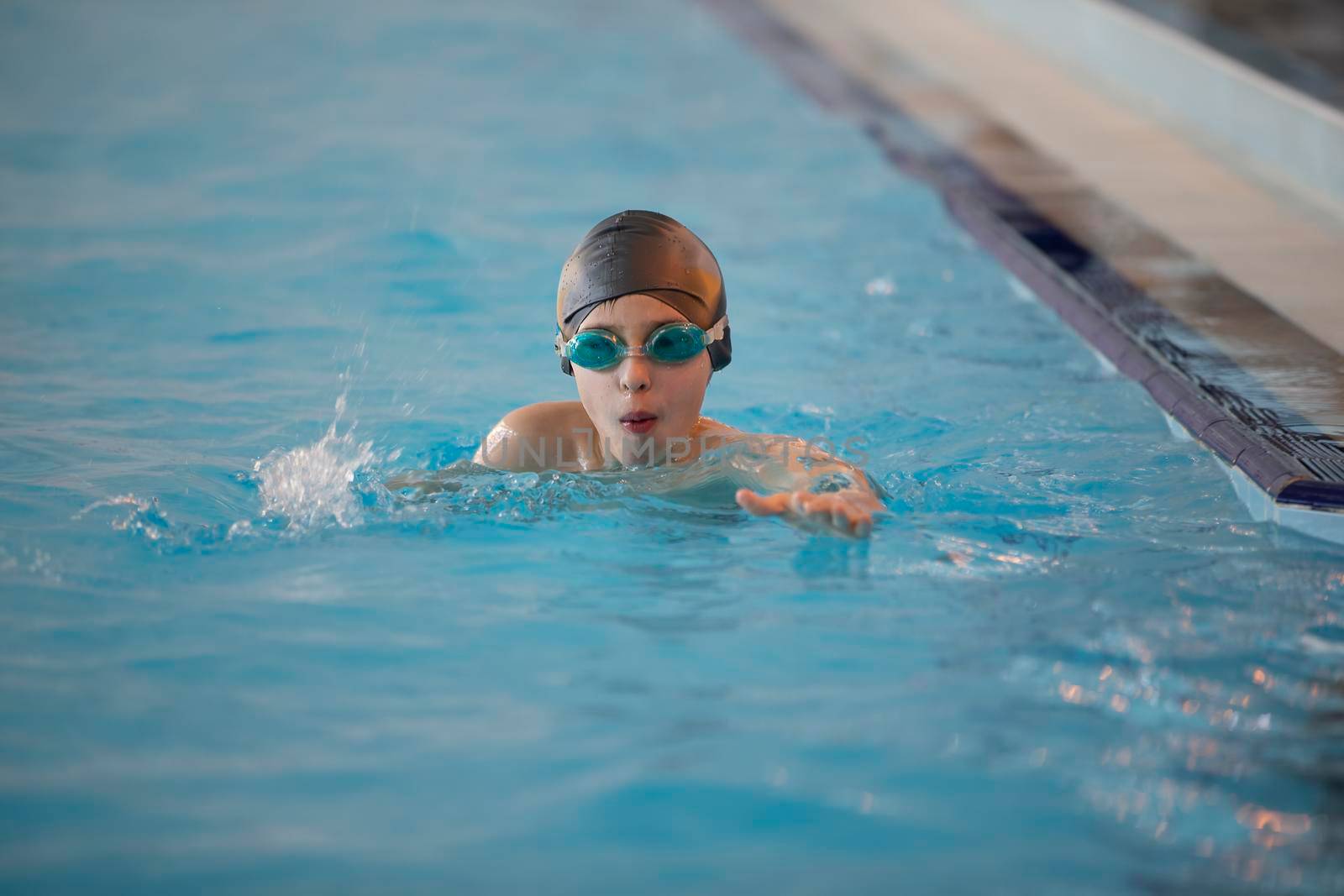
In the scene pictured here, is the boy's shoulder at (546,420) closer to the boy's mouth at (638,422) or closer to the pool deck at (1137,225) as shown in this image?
the boy's mouth at (638,422)

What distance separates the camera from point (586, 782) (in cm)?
250

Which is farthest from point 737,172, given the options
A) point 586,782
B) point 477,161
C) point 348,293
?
point 586,782

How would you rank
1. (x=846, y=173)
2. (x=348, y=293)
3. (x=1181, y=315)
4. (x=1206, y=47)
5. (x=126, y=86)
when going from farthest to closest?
(x=126, y=86), (x=1206, y=47), (x=846, y=173), (x=348, y=293), (x=1181, y=315)

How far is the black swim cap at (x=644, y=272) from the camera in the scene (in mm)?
3260

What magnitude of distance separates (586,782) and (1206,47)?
7085 millimetres

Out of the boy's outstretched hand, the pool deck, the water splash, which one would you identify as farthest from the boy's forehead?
the pool deck

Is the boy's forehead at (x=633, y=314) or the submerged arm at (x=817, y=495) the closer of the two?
→ the submerged arm at (x=817, y=495)

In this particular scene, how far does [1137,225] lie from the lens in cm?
607

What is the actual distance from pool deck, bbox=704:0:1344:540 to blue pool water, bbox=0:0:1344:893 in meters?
0.13

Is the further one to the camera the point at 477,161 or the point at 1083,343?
the point at 477,161

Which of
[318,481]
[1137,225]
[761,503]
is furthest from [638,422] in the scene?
[1137,225]

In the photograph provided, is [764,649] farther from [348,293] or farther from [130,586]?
[348,293]

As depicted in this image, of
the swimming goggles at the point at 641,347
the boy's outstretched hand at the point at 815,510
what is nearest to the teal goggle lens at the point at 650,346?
the swimming goggles at the point at 641,347

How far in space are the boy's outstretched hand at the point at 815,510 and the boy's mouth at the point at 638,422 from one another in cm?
46
